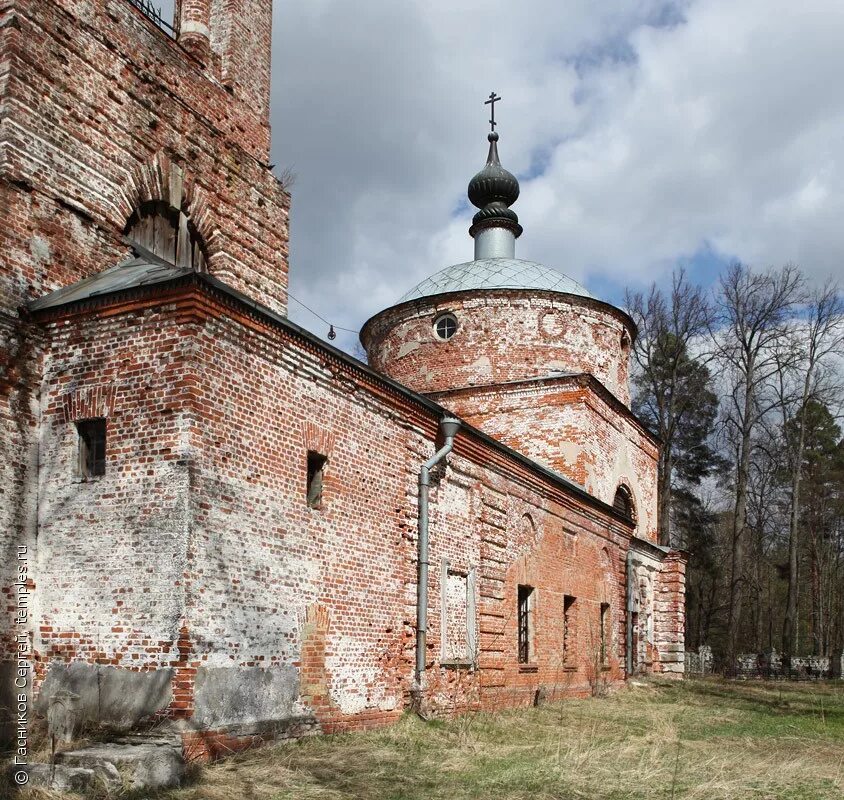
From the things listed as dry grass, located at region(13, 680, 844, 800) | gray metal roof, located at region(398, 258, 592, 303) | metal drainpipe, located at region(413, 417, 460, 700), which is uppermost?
gray metal roof, located at region(398, 258, 592, 303)

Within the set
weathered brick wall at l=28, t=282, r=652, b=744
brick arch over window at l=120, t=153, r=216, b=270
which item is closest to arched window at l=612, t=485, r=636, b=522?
weathered brick wall at l=28, t=282, r=652, b=744

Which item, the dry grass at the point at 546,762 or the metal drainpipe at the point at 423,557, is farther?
the metal drainpipe at the point at 423,557

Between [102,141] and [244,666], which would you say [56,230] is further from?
[244,666]

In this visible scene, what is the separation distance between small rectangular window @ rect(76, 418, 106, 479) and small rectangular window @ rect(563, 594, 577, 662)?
954 centimetres

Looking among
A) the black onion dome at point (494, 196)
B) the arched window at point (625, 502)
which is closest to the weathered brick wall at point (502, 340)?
the arched window at point (625, 502)

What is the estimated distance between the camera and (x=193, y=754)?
708cm

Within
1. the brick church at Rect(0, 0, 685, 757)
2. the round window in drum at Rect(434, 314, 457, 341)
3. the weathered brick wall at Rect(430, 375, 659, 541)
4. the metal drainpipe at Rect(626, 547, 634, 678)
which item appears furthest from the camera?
the round window in drum at Rect(434, 314, 457, 341)

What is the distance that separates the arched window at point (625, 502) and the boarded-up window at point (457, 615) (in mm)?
8999

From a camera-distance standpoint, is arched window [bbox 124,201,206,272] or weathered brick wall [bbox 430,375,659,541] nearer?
arched window [bbox 124,201,206,272]

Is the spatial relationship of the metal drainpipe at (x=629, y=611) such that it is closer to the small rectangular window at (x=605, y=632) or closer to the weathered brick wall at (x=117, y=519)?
the small rectangular window at (x=605, y=632)

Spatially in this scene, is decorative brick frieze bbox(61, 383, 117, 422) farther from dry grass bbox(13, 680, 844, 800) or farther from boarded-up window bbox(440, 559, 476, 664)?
boarded-up window bbox(440, 559, 476, 664)

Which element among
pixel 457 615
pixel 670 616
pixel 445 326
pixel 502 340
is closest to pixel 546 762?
pixel 457 615

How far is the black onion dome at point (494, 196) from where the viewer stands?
23.2m

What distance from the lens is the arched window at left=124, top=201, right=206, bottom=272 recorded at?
1044cm
